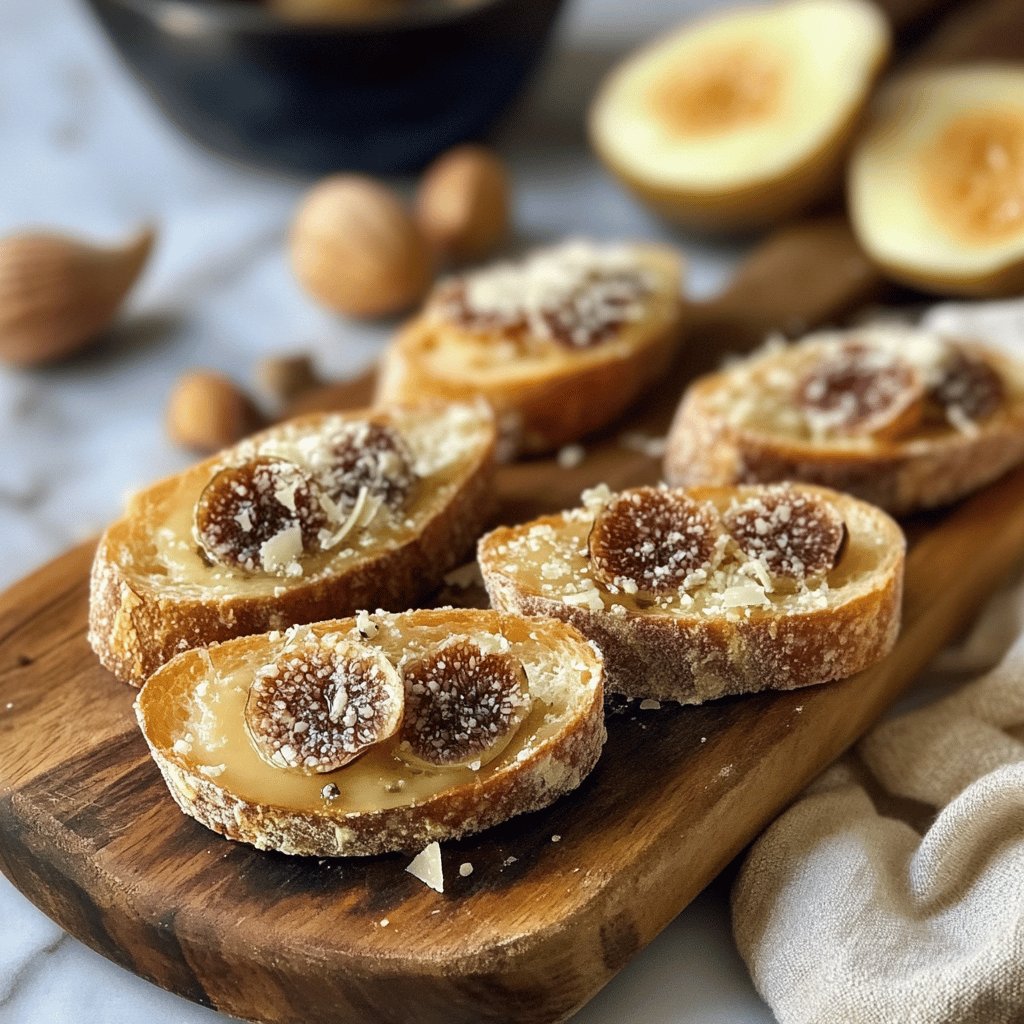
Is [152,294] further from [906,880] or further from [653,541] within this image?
[906,880]

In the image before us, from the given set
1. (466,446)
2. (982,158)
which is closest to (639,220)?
(982,158)

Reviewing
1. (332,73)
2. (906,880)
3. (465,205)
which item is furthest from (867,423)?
(332,73)

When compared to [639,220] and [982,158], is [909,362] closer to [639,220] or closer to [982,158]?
[982,158]

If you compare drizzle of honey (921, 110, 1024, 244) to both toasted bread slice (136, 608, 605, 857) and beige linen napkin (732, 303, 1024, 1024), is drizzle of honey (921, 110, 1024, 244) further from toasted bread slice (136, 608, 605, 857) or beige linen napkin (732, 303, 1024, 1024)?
toasted bread slice (136, 608, 605, 857)

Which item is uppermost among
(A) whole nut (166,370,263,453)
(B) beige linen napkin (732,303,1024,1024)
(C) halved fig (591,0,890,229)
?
(A) whole nut (166,370,263,453)

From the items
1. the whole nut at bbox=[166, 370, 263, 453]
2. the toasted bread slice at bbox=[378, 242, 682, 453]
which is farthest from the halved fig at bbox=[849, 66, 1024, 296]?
the whole nut at bbox=[166, 370, 263, 453]

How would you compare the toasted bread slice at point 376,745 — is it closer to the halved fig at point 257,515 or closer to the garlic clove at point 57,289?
the halved fig at point 257,515
